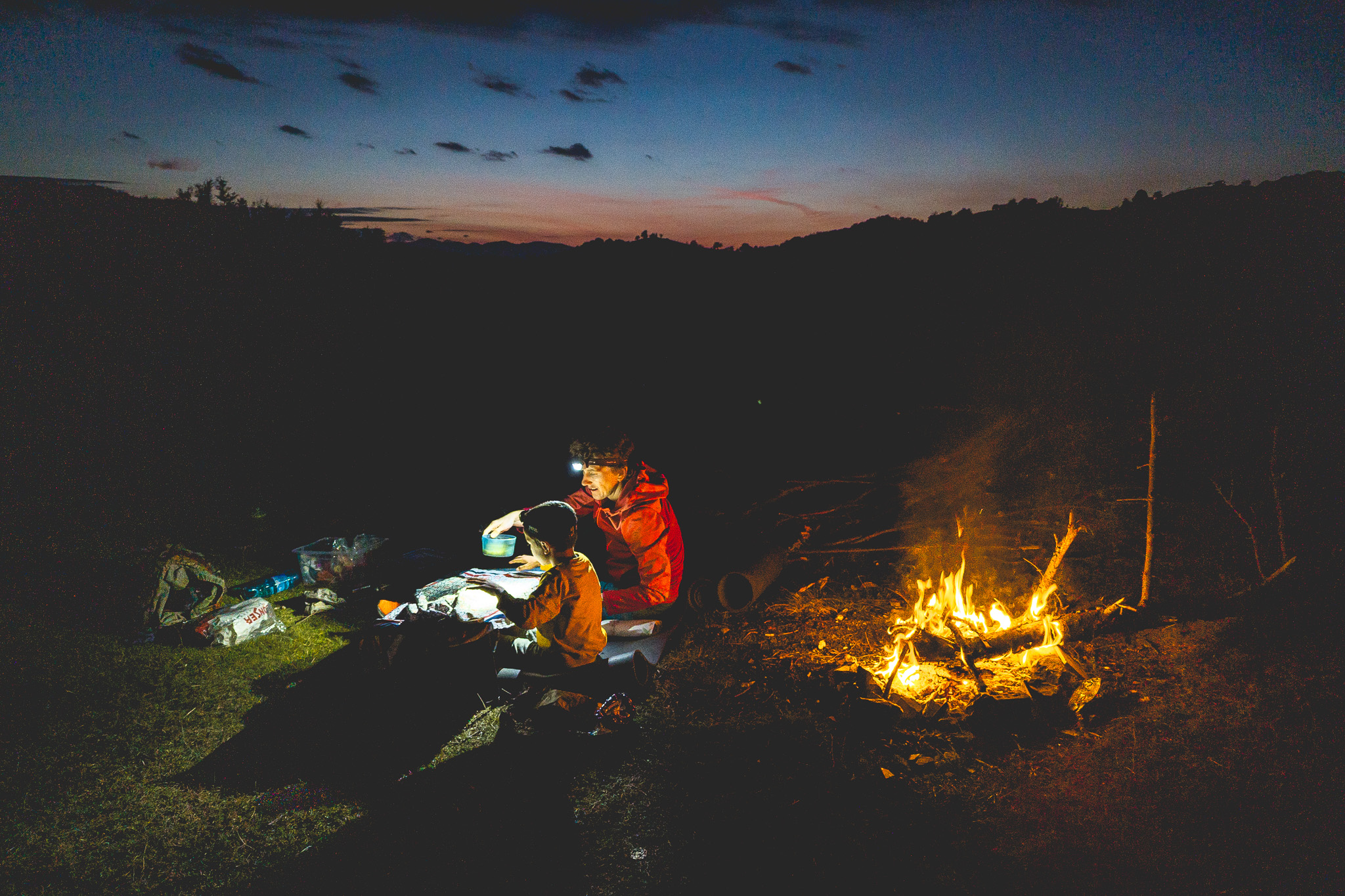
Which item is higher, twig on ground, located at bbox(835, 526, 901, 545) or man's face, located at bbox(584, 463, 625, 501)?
man's face, located at bbox(584, 463, 625, 501)

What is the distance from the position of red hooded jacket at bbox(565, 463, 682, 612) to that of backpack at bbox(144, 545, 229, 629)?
376cm

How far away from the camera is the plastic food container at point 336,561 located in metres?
6.18

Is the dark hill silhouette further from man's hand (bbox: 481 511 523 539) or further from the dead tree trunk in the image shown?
the dead tree trunk

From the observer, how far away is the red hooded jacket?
16.3 feet

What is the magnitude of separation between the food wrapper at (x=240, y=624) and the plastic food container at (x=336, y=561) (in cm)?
63

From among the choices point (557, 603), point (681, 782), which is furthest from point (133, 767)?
point (681, 782)

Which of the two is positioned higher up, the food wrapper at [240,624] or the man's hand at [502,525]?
the man's hand at [502,525]

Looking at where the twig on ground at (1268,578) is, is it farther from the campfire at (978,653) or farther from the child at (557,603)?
the child at (557,603)

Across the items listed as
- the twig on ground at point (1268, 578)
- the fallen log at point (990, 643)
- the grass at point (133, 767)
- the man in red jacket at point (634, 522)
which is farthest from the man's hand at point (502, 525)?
the twig on ground at point (1268, 578)

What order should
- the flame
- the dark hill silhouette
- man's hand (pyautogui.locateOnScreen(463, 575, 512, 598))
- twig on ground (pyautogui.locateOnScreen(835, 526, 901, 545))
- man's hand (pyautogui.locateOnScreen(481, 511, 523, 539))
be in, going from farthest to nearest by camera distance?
the dark hill silhouette → twig on ground (pyautogui.locateOnScreen(835, 526, 901, 545)) → man's hand (pyautogui.locateOnScreen(481, 511, 523, 539)) → man's hand (pyautogui.locateOnScreen(463, 575, 512, 598)) → the flame

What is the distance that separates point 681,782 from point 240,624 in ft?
13.8

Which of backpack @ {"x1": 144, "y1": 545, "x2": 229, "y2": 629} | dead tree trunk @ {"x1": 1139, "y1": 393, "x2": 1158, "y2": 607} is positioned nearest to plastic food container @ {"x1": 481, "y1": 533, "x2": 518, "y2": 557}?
backpack @ {"x1": 144, "y1": 545, "x2": 229, "y2": 629}

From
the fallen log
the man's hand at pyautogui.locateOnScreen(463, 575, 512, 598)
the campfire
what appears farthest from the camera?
the man's hand at pyautogui.locateOnScreen(463, 575, 512, 598)

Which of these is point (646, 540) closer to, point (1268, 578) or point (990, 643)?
point (990, 643)
